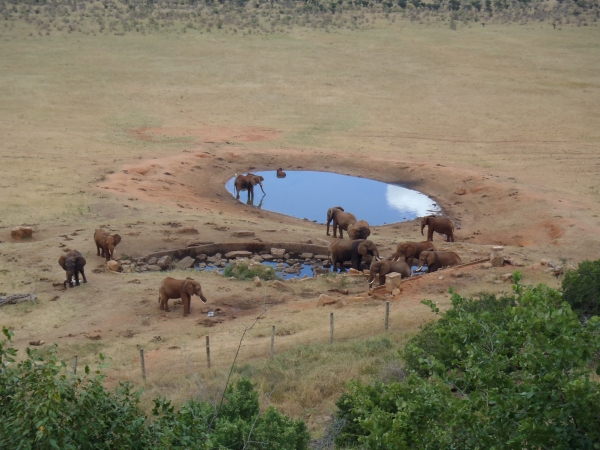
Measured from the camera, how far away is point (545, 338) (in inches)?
255

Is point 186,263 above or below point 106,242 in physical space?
below

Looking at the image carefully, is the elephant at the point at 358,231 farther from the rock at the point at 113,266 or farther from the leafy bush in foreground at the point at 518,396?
the leafy bush in foreground at the point at 518,396

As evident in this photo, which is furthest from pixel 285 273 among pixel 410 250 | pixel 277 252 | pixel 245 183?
pixel 245 183

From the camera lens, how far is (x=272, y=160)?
127 ft

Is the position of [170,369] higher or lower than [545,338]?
lower

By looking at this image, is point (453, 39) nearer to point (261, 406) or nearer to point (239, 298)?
point (239, 298)

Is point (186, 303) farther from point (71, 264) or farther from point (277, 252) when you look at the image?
point (277, 252)

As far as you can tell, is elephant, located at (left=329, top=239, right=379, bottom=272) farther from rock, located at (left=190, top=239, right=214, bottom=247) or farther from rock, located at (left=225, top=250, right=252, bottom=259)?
rock, located at (left=190, top=239, right=214, bottom=247)

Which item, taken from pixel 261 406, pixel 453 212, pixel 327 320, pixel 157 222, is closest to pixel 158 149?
pixel 157 222

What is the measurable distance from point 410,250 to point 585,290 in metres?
8.18

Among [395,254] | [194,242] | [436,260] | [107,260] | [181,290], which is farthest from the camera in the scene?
[194,242]

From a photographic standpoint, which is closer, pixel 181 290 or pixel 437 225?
pixel 181 290

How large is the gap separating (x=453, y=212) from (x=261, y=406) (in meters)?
20.7

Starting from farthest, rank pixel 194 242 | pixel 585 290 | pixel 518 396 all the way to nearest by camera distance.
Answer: pixel 194 242 < pixel 585 290 < pixel 518 396
